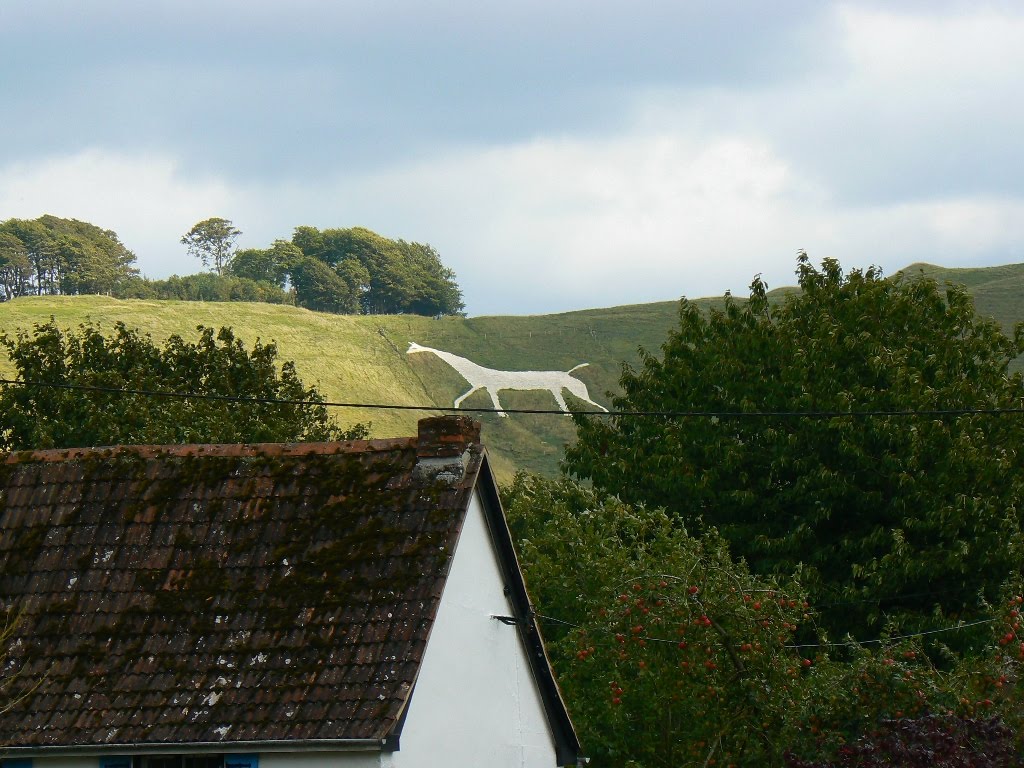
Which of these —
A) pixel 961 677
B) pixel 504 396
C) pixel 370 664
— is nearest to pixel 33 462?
pixel 370 664

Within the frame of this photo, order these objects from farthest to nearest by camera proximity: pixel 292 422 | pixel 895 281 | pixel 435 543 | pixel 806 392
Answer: pixel 292 422 < pixel 895 281 < pixel 806 392 < pixel 435 543

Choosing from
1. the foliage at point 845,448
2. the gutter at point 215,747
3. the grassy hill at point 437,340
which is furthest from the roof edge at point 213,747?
Answer: the grassy hill at point 437,340

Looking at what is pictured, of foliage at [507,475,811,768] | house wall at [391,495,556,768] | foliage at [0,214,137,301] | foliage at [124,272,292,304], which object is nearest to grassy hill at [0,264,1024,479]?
foliage at [124,272,292,304]

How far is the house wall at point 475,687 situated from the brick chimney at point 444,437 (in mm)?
865

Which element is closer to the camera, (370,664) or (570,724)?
(370,664)

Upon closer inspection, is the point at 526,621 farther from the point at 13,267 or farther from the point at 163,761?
the point at 13,267

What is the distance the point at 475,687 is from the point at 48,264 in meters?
193

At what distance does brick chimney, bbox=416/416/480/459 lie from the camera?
1708cm

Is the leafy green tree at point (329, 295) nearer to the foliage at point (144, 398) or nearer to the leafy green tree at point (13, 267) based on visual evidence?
the leafy green tree at point (13, 267)

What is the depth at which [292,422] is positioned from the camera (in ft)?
141

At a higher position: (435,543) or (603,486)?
(435,543)

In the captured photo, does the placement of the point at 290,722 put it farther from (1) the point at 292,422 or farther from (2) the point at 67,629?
(1) the point at 292,422

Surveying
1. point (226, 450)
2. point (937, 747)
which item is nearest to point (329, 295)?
point (226, 450)

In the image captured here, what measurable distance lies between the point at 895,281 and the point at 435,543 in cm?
2613
